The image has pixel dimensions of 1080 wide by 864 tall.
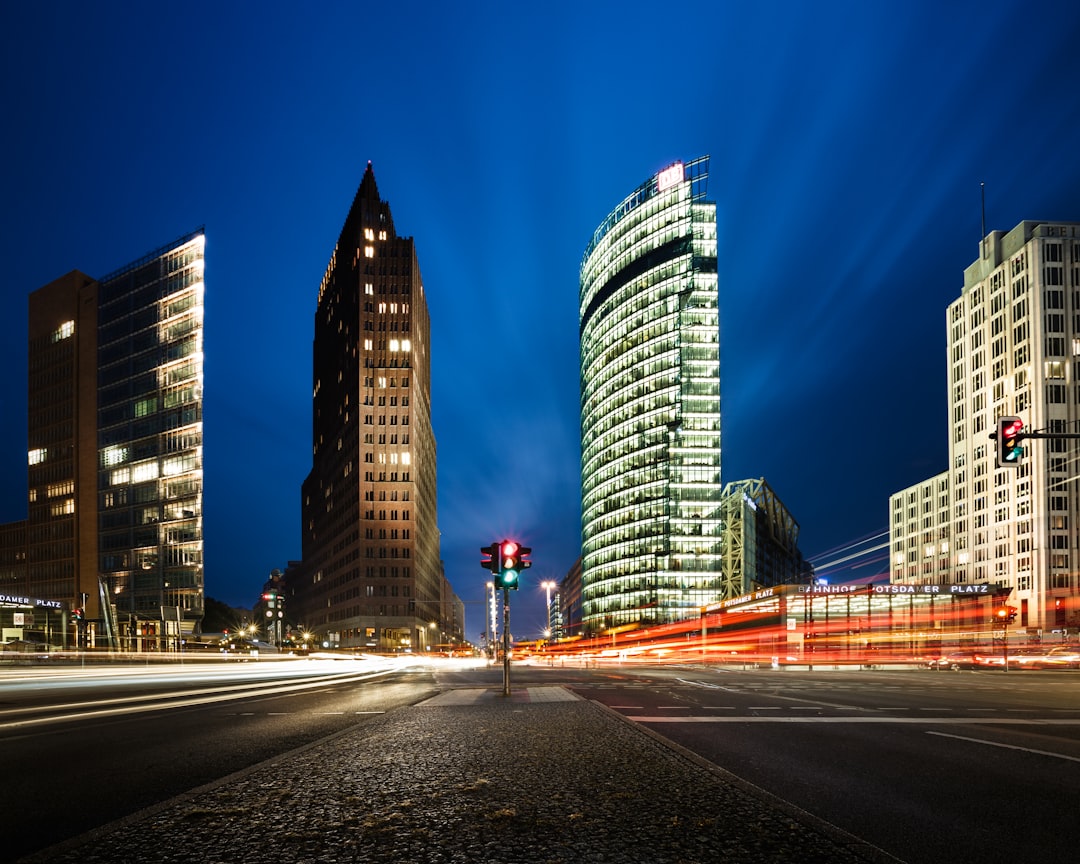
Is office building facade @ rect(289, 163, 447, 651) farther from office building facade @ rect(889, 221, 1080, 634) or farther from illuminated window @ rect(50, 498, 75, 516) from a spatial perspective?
office building facade @ rect(889, 221, 1080, 634)

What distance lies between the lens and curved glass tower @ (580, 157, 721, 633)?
14512 centimetres

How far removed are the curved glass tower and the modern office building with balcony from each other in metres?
72.7

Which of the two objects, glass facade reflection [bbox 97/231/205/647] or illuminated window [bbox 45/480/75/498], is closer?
glass facade reflection [bbox 97/231/205/647]

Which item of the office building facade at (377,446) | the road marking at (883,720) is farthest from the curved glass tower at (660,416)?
the road marking at (883,720)

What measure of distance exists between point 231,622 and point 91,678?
526ft

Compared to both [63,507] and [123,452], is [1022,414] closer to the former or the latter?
[123,452]

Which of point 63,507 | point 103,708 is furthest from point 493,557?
Result: point 63,507

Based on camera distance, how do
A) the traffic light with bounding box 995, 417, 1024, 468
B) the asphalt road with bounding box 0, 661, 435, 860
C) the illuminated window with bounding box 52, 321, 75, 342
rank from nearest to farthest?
the asphalt road with bounding box 0, 661, 435, 860, the traffic light with bounding box 995, 417, 1024, 468, the illuminated window with bounding box 52, 321, 75, 342

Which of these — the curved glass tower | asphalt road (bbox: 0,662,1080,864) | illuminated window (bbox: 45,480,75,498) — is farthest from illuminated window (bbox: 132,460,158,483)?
asphalt road (bbox: 0,662,1080,864)

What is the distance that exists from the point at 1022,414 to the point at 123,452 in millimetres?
128525

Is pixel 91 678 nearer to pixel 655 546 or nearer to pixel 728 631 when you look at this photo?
pixel 728 631

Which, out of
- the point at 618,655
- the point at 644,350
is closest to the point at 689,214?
the point at 644,350

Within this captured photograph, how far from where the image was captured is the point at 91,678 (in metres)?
32.5

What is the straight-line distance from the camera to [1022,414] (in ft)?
418
